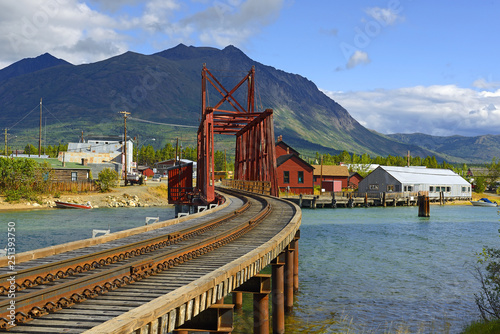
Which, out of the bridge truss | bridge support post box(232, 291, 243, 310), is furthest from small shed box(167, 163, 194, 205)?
bridge support post box(232, 291, 243, 310)

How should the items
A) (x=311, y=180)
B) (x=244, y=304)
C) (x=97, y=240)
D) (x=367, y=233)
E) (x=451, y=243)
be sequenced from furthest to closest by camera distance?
(x=311, y=180) < (x=367, y=233) < (x=451, y=243) < (x=244, y=304) < (x=97, y=240)

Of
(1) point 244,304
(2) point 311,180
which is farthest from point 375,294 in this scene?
(2) point 311,180

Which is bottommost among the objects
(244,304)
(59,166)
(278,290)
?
(244,304)

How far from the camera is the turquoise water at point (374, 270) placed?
1648 centimetres

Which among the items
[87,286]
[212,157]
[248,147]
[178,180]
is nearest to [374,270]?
[212,157]

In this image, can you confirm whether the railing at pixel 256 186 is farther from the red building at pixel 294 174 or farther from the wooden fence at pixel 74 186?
the wooden fence at pixel 74 186

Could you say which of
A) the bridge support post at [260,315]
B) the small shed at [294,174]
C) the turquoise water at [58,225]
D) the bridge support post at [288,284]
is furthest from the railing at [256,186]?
the bridge support post at [260,315]

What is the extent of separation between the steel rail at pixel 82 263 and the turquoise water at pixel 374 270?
4.16m

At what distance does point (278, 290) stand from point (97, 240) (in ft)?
19.5

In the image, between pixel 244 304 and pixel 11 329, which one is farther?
pixel 244 304

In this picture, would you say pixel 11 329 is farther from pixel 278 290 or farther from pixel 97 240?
pixel 278 290

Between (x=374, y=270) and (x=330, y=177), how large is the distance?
77966 millimetres

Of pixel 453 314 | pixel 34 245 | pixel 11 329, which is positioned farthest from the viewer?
pixel 34 245

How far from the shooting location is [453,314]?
56.4 feet
